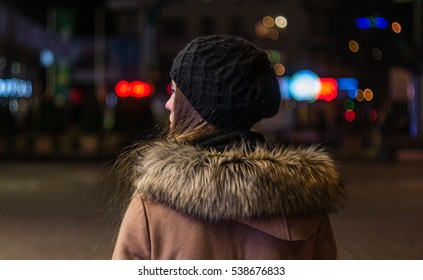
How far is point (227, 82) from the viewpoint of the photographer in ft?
7.84

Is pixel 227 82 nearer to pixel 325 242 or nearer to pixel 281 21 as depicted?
pixel 325 242

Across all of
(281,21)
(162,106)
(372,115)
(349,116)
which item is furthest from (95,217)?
(281,21)

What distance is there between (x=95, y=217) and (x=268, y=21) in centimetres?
6650

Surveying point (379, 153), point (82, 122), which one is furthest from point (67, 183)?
point (379, 153)

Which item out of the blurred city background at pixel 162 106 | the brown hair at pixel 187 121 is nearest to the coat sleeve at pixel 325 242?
the brown hair at pixel 187 121

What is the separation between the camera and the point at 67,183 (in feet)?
61.9

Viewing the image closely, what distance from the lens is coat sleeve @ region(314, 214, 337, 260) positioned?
8.06 ft

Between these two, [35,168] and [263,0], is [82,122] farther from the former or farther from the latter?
[263,0]

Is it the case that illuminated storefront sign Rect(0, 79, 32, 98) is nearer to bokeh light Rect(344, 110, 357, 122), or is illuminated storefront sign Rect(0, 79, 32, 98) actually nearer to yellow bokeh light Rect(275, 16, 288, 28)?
bokeh light Rect(344, 110, 357, 122)

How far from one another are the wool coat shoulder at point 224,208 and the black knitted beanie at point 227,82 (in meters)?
0.09

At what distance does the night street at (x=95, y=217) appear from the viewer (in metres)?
9.89

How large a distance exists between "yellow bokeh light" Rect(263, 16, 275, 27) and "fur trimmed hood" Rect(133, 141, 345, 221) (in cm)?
7612

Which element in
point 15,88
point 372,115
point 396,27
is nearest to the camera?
point 372,115

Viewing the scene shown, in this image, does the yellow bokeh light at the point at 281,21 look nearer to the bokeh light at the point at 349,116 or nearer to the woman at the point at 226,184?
the bokeh light at the point at 349,116
